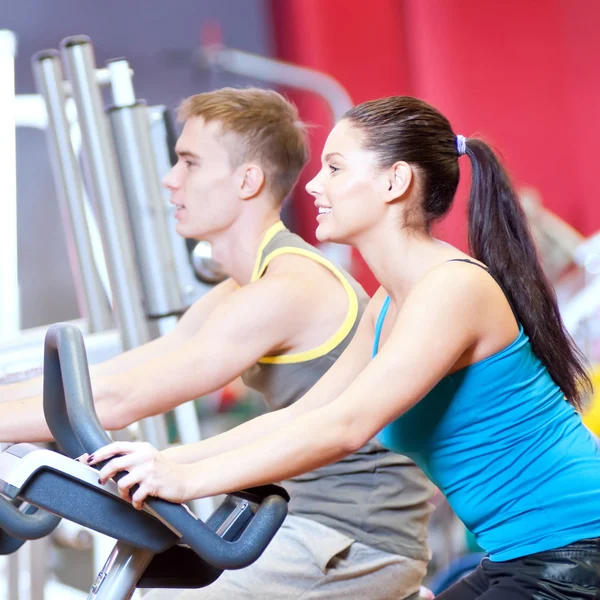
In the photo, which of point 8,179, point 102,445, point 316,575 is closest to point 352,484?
point 316,575

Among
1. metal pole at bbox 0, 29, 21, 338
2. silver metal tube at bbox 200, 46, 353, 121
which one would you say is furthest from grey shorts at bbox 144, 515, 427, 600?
silver metal tube at bbox 200, 46, 353, 121

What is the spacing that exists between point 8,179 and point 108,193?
1.09ft

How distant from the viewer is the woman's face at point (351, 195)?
141 centimetres

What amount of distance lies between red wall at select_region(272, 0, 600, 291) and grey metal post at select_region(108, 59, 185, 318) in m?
3.09

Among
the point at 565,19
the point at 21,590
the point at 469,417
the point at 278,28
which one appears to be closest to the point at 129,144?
the point at 21,590

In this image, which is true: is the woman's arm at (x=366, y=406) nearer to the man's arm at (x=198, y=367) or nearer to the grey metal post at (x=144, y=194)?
the man's arm at (x=198, y=367)

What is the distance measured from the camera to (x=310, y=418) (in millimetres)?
1183

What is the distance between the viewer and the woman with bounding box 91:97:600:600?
1177 mm

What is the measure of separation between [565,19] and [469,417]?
5.61 meters

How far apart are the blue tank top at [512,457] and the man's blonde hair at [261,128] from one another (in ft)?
2.50

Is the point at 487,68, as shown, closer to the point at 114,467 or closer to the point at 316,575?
the point at 316,575

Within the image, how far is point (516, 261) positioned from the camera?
4.66 feet

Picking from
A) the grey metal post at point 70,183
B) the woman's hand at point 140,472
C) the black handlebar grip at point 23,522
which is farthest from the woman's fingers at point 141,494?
the grey metal post at point 70,183

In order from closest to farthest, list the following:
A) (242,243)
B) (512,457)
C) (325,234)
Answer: (512,457), (325,234), (242,243)
